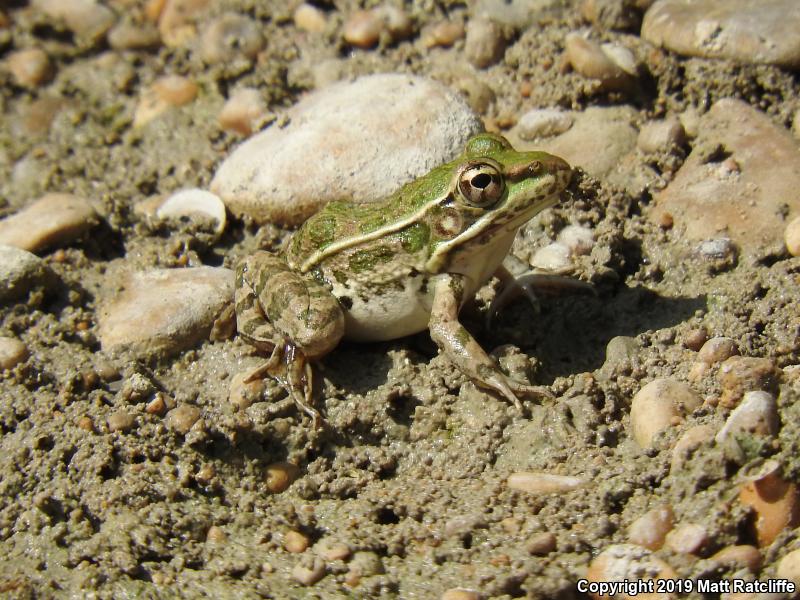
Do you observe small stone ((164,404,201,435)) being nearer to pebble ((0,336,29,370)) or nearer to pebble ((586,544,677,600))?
pebble ((0,336,29,370))

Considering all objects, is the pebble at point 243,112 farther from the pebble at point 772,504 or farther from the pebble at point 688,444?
the pebble at point 772,504

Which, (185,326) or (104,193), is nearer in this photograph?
(185,326)

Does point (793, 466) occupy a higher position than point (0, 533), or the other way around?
point (793, 466)

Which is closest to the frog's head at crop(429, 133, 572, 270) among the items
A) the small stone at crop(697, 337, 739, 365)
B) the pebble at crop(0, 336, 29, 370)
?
the small stone at crop(697, 337, 739, 365)

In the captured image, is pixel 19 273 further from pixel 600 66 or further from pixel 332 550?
pixel 600 66

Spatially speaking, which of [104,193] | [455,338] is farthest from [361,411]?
[104,193]

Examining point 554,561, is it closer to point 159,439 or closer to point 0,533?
point 159,439
